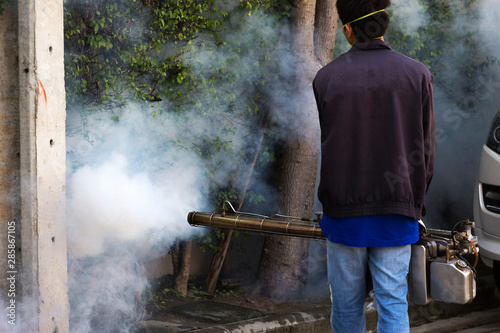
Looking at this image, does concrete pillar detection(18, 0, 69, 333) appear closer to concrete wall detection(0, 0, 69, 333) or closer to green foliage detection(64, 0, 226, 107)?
concrete wall detection(0, 0, 69, 333)

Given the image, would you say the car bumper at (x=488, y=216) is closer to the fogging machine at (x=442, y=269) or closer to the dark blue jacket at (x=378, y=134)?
the fogging machine at (x=442, y=269)

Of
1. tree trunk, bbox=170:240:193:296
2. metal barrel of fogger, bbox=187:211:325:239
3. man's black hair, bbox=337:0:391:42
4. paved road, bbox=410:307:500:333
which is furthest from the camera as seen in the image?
tree trunk, bbox=170:240:193:296

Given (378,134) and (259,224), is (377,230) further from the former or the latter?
(259,224)

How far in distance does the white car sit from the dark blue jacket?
245 centimetres

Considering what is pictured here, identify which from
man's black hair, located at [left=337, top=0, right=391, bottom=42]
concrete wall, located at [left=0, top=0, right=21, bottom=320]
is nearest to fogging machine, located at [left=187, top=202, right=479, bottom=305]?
man's black hair, located at [left=337, top=0, right=391, bottom=42]

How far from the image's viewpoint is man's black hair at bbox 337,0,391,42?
2.74 m

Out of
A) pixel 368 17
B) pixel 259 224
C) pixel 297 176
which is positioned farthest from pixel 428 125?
pixel 297 176

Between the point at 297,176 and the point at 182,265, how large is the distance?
51.9 inches

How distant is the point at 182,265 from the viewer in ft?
17.7

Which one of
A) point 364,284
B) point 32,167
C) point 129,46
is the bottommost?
point 364,284

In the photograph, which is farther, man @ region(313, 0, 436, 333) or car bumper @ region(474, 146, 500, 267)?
car bumper @ region(474, 146, 500, 267)

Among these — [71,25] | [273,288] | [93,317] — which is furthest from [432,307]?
[71,25]

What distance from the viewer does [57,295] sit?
3.46m

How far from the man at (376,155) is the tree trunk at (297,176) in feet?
8.43
